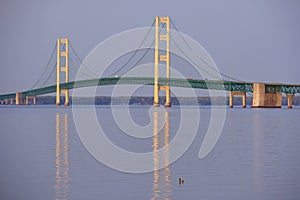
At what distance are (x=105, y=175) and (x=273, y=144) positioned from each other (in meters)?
10.6

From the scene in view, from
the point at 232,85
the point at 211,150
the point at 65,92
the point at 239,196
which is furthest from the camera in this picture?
the point at 65,92

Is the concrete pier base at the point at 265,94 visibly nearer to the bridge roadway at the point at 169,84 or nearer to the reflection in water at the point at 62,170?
the bridge roadway at the point at 169,84

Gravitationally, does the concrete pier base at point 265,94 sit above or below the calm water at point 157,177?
above

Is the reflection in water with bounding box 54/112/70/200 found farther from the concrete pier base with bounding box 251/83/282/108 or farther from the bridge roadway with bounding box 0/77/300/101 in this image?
the concrete pier base with bounding box 251/83/282/108

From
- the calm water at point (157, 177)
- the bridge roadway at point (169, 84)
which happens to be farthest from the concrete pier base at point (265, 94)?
the calm water at point (157, 177)

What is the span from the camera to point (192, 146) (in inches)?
881

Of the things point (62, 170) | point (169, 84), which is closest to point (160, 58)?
point (169, 84)

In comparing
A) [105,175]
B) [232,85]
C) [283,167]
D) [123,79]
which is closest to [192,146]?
[283,167]

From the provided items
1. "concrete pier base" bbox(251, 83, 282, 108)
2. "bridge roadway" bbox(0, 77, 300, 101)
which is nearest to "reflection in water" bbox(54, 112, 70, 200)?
"bridge roadway" bbox(0, 77, 300, 101)

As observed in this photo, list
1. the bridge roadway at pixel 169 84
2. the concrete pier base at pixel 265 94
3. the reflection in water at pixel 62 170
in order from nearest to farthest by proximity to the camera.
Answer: the reflection in water at pixel 62 170, the bridge roadway at pixel 169 84, the concrete pier base at pixel 265 94

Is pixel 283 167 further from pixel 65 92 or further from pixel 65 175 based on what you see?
pixel 65 92

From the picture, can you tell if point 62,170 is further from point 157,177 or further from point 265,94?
point 265,94

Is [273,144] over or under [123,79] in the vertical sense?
under

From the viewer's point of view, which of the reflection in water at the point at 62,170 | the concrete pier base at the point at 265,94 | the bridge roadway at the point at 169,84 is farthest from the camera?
the concrete pier base at the point at 265,94
